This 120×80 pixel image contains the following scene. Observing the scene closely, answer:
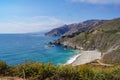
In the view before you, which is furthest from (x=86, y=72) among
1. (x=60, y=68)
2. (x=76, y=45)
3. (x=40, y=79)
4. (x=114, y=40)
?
(x=76, y=45)

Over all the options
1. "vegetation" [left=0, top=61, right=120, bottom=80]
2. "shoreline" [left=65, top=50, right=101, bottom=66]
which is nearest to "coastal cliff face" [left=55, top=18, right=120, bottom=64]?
"shoreline" [left=65, top=50, right=101, bottom=66]

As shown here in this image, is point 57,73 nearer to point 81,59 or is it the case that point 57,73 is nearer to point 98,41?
point 81,59

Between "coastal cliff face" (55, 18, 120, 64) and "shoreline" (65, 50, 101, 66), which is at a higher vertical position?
"coastal cliff face" (55, 18, 120, 64)

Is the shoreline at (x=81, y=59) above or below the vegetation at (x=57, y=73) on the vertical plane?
below

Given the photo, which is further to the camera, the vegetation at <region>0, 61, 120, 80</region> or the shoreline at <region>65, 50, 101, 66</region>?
the shoreline at <region>65, 50, 101, 66</region>

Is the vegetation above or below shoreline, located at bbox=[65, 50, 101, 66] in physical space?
above

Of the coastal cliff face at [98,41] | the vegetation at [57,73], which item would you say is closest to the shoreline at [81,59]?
the coastal cliff face at [98,41]

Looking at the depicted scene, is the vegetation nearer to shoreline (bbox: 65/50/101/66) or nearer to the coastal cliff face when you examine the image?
shoreline (bbox: 65/50/101/66)

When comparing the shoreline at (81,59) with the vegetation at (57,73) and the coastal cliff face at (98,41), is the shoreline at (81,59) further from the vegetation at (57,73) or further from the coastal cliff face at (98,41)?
the vegetation at (57,73)

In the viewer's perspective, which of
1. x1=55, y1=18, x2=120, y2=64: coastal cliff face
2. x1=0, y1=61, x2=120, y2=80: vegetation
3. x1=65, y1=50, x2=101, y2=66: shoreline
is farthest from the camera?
x1=55, y1=18, x2=120, y2=64: coastal cliff face

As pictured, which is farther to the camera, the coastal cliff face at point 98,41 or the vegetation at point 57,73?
the coastal cliff face at point 98,41

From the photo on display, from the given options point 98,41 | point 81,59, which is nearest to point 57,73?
point 81,59

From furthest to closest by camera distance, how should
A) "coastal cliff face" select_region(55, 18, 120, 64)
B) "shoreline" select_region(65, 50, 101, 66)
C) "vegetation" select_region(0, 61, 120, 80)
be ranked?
"coastal cliff face" select_region(55, 18, 120, 64) < "shoreline" select_region(65, 50, 101, 66) < "vegetation" select_region(0, 61, 120, 80)
